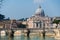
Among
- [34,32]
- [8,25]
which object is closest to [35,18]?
[8,25]

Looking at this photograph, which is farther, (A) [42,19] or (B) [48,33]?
(A) [42,19]

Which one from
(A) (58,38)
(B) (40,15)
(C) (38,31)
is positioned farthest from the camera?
(B) (40,15)

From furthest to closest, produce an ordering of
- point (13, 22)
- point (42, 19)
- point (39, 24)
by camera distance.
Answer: point (42, 19) → point (39, 24) → point (13, 22)

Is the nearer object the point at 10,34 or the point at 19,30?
the point at 10,34

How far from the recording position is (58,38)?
38.9 metres

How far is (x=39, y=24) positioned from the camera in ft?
309

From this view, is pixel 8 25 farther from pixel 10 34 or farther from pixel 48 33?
pixel 10 34

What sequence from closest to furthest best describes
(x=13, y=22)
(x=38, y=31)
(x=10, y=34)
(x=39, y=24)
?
(x=10, y=34)
(x=38, y=31)
(x=13, y=22)
(x=39, y=24)

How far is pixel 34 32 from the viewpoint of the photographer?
2566 inches

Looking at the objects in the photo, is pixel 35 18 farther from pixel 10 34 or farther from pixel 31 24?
pixel 10 34

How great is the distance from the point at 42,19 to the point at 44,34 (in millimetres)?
42953

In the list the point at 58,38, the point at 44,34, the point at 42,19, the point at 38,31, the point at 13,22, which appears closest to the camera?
the point at 58,38

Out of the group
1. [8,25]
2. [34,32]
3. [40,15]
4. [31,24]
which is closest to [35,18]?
[31,24]

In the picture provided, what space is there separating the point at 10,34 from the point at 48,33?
10.2 metres
